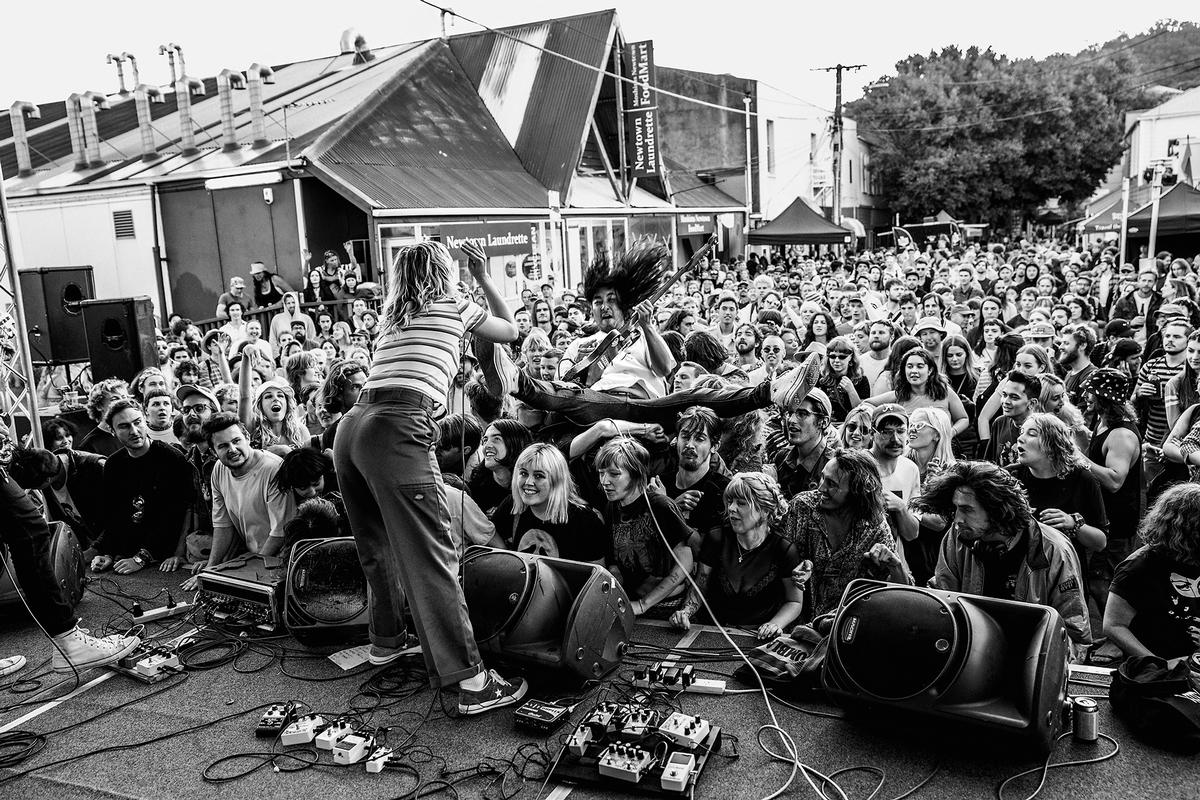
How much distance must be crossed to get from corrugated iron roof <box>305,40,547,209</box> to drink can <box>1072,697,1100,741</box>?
11.9 metres

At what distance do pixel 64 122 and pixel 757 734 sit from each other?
24.9 meters

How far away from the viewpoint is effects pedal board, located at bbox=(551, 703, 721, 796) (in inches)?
122

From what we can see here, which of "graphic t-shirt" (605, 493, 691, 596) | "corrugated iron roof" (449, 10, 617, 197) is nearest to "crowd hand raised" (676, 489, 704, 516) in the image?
"graphic t-shirt" (605, 493, 691, 596)

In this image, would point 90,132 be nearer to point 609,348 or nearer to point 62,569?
point 62,569

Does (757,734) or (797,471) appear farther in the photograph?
(797,471)

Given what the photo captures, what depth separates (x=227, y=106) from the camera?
16.1 meters

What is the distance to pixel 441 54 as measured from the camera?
804 inches

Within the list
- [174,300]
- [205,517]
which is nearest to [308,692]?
[205,517]

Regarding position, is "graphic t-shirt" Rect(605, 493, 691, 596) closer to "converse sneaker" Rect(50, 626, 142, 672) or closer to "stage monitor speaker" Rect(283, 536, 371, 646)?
"stage monitor speaker" Rect(283, 536, 371, 646)

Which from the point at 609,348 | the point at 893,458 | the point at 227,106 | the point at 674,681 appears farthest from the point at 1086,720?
the point at 227,106

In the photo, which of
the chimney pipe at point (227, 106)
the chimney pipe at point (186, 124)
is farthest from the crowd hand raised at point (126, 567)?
the chimney pipe at point (186, 124)

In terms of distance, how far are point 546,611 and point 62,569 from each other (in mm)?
2575

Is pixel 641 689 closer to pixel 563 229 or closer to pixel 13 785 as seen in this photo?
pixel 13 785

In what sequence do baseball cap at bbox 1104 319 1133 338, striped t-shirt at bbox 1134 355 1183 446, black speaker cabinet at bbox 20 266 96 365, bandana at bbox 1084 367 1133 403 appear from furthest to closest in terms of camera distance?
black speaker cabinet at bbox 20 266 96 365
baseball cap at bbox 1104 319 1133 338
striped t-shirt at bbox 1134 355 1183 446
bandana at bbox 1084 367 1133 403
